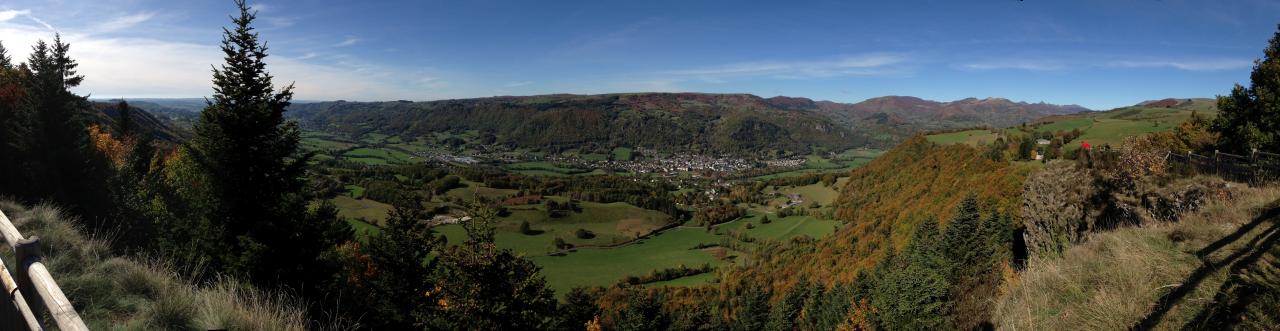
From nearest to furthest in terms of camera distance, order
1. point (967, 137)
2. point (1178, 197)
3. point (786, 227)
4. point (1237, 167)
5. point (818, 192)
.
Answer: point (1237, 167) < point (1178, 197) < point (967, 137) < point (786, 227) < point (818, 192)

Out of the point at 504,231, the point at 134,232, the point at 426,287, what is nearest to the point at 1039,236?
the point at 426,287

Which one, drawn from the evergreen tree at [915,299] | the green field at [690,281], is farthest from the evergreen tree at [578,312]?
the green field at [690,281]

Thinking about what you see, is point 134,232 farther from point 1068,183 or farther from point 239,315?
point 1068,183

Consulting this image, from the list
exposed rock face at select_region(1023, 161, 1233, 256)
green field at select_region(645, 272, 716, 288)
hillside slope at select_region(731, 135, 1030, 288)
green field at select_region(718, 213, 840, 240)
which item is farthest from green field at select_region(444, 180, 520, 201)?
exposed rock face at select_region(1023, 161, 1233, 256)

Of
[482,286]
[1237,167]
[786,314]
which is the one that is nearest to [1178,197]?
[1237,167]

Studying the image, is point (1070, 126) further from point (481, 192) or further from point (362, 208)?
point (362, 208)

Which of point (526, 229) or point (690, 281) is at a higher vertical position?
point (526, 229)
